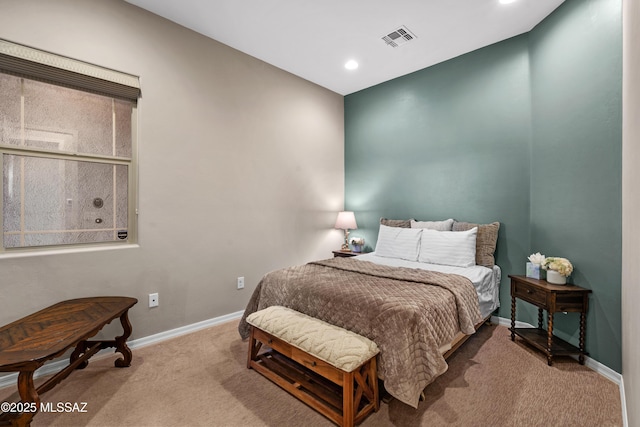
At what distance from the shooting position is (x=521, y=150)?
305 cm

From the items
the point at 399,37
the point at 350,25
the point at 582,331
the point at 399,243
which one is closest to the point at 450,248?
the point at 399,243

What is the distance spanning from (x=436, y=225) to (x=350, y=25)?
2.37 m

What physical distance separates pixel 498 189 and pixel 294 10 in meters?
2.77

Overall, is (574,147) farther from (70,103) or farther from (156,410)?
(70,103)

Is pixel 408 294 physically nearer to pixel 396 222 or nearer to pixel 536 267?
pixel 536 267

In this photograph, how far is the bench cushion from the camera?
1.64 meters

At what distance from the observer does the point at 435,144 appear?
12.1 feet

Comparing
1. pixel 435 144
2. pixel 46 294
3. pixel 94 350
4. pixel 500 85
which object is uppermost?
pixel 500 85

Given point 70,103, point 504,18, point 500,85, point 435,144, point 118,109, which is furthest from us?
point 435,144

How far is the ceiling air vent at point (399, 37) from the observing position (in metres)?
2.99

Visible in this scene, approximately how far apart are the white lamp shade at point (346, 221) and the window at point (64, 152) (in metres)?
2.62

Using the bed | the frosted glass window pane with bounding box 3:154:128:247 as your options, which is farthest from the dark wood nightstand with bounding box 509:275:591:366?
the frosted glass window pane with bounding box 3:154:128:247

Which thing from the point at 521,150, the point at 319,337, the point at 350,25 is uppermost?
the point at 350,25

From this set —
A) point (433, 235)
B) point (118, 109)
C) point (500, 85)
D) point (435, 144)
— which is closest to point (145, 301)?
point (118, 109)
